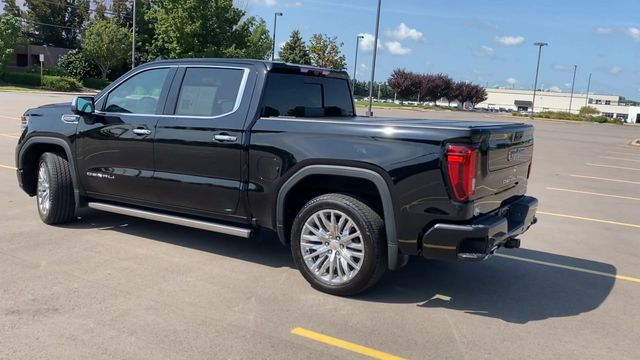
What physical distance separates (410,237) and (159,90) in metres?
2.96

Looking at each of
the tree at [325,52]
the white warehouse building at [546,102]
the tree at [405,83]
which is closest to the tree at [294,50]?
the tree at [325,52]

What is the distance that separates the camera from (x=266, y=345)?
3.81 metres

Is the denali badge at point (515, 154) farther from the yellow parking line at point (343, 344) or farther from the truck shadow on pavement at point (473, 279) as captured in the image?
the yellow parking line at point (343, 344)

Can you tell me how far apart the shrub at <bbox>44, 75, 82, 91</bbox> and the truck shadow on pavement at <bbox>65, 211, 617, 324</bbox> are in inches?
1860

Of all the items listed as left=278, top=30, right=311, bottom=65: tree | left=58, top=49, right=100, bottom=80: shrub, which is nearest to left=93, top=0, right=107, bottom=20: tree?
left=58, top=49, right=100, bottom=80: shrub

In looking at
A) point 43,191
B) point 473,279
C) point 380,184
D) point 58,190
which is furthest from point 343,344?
point 43,191

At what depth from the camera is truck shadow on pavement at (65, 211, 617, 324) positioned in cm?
473

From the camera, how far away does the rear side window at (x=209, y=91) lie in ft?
17.6

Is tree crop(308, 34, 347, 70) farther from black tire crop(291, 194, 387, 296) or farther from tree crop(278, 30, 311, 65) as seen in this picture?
black tire crop(291, 194, 387, 296)

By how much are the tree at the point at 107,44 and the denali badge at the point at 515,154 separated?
2177 inches

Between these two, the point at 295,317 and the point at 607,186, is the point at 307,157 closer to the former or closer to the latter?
the point at 295,317

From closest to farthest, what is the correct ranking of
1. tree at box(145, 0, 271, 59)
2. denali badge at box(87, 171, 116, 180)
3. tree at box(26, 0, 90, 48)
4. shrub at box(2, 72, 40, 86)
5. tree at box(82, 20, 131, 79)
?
denali badge at box(87, 171, 116, 180) → tree at box(145, 0, 271, 59) → shrub at box(2, 72, 40, 86) → tree at box(82, 20, 131, 79) → tree at box(26, 0, 90, 48)

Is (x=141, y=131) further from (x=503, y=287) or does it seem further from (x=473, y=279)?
(x=503, y=287)

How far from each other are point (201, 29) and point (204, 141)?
135ft
